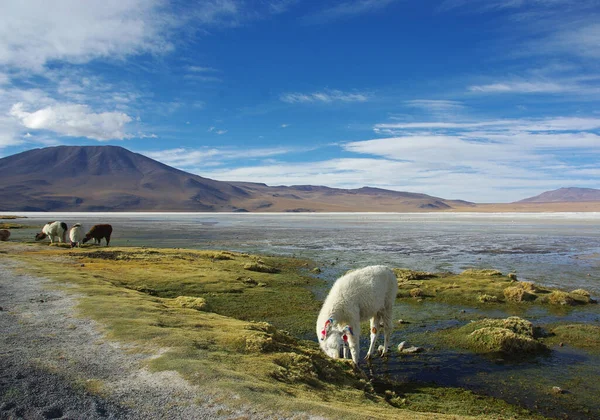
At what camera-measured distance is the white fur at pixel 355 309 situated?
9.48 metres

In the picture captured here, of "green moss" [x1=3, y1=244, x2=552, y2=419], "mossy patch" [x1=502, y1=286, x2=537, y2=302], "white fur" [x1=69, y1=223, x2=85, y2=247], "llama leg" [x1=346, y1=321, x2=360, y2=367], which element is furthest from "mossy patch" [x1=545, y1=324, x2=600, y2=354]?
"white fur" [x1=69, y1=223, x2=85, y2=247]

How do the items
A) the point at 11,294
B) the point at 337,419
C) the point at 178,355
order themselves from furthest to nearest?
the point at 11,294 < the point at 178,355 < the point at 337,419

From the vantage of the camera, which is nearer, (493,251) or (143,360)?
(143,360)

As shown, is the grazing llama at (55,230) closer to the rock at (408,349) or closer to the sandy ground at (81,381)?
the sandy ground at (81,381)

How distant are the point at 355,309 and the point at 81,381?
6116 mm

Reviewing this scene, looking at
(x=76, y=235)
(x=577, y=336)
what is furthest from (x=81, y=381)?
(x=76, y=235)

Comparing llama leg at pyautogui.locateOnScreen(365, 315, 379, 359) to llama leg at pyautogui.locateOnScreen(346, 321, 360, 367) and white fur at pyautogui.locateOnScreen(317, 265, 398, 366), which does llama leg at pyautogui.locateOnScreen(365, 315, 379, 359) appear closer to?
white fur at pyautogui.locateOnScreen(317, 265, 398, 366)

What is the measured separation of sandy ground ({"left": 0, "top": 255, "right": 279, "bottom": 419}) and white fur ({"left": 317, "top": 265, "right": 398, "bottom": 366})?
4185 mm

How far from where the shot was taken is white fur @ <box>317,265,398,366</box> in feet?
31.1

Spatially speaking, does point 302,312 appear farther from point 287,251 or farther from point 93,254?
point 287,251

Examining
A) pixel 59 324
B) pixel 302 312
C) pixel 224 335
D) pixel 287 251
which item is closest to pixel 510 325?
pixel 302 312

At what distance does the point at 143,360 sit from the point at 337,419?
379 centimetres

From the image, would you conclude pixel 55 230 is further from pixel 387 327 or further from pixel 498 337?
pixel 498 337

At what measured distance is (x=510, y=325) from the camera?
461 inches
